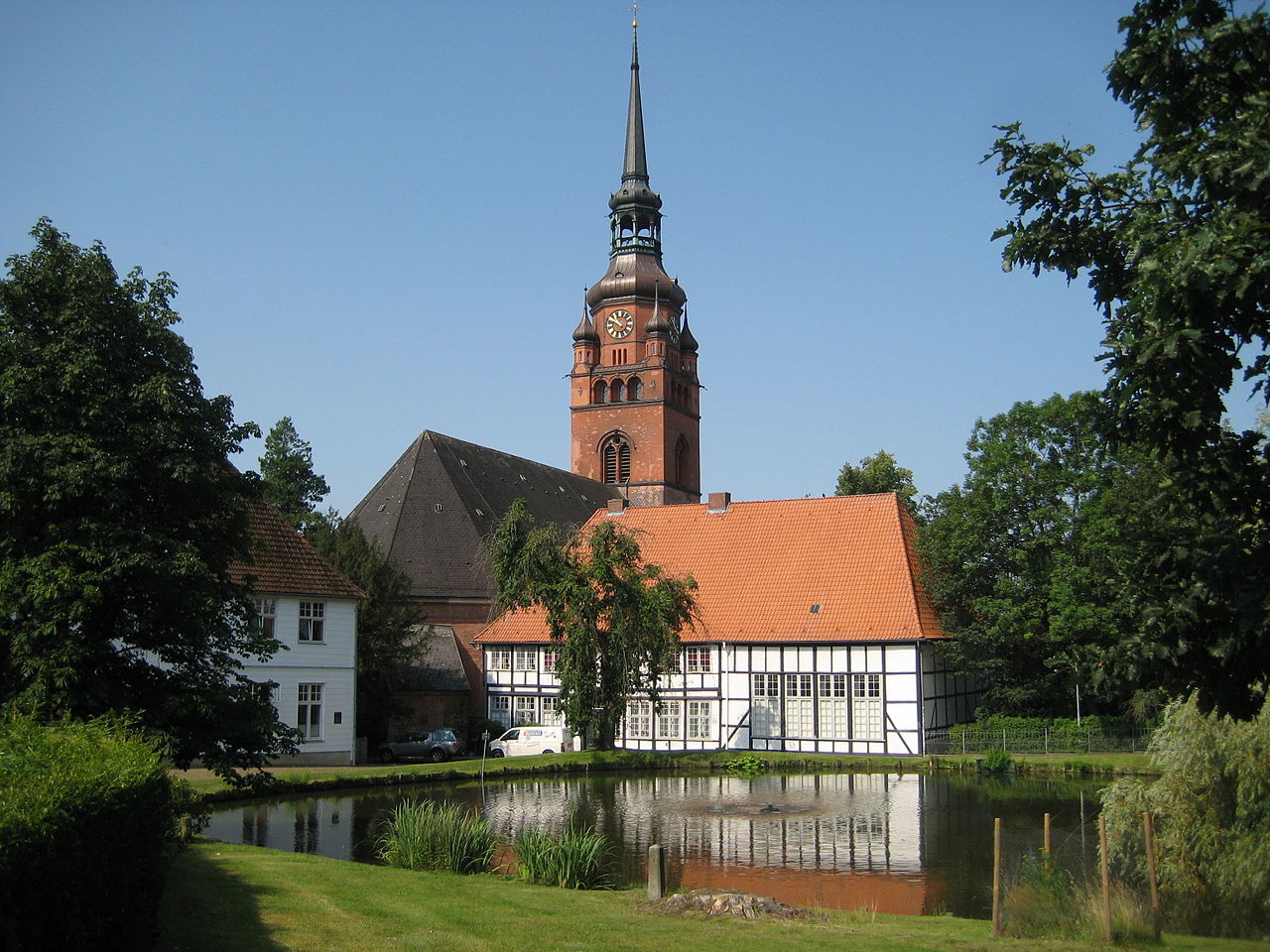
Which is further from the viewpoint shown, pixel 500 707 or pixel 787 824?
pixel 500 707

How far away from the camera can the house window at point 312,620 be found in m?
33.5

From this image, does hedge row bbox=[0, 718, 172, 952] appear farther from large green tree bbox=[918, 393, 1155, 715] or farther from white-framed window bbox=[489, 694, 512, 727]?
white-framed window bbox=[489, 694, 512, 727]

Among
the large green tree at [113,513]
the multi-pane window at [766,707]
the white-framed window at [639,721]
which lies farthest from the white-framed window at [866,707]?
the large green tree at [113,513]

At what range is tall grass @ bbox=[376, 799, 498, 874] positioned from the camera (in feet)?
50.6

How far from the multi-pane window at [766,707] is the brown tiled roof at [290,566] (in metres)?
13.1

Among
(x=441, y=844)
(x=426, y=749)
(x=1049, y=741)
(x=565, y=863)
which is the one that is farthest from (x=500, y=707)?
(x=565, y=863)

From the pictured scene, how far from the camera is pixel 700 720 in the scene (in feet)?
131

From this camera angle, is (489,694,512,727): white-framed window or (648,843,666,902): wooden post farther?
(489,694,512,727): white-framed window

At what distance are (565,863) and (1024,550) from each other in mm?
26933

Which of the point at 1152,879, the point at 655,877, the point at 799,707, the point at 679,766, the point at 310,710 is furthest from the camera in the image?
the point at 799,707

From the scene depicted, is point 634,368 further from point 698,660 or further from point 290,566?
point 290,566

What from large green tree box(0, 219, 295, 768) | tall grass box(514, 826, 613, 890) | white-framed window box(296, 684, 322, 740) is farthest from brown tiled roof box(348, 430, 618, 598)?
tall grass box(514, 826, 613, 890)

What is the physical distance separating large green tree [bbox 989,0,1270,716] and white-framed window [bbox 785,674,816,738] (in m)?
30.5

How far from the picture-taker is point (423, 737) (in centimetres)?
3872
